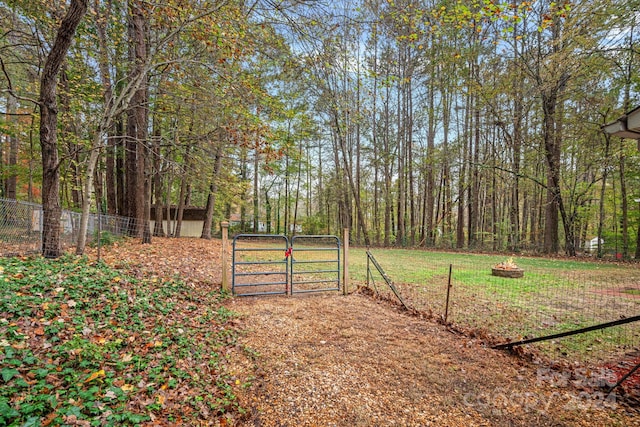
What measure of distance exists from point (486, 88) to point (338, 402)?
15.8m

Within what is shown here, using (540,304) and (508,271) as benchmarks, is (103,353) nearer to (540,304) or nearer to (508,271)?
(540,304)

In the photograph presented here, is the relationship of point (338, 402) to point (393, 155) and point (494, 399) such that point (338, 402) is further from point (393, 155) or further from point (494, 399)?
point (393, 155)

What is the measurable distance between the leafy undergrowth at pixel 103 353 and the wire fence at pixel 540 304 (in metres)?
3.25

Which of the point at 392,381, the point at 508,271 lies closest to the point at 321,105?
the point at 508,271

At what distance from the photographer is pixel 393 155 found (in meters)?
19.4

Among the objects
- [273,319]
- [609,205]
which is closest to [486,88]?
[609,205]

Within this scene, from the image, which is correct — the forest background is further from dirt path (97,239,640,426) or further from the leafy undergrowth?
dirt path (97,239,640,426)

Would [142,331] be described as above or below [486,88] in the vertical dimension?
below

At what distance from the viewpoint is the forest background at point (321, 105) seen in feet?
15.0

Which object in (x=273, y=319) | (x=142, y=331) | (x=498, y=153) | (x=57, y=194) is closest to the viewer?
(x=142, y=331)

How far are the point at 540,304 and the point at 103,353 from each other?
655 centimetres

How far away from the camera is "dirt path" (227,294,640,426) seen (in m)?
2.32

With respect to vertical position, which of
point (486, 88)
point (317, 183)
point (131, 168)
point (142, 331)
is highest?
point (486, 88)

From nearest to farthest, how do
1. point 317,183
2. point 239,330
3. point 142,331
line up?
point 142,331 < point 239,330 < point 317,183
